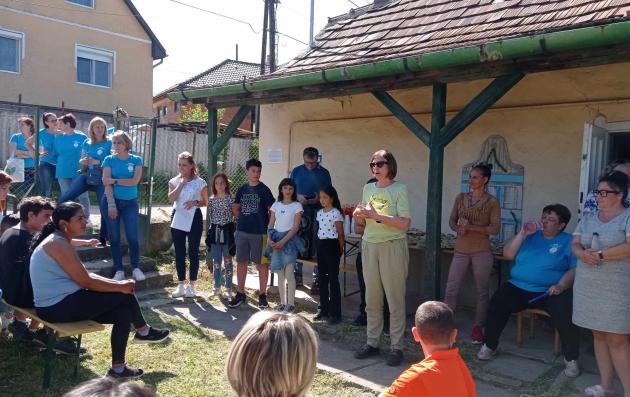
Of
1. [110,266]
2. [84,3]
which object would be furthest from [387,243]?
[84,3]

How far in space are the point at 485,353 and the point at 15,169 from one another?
631 cm

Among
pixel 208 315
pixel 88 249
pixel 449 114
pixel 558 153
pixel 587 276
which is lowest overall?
pixel 208 315

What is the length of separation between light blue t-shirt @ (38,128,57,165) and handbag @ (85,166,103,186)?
2.71ft

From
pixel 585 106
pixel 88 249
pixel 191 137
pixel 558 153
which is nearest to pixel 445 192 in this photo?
pixel 558 153

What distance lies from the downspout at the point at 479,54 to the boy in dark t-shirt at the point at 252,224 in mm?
1215

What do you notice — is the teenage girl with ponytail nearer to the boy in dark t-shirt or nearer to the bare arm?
the bare arm

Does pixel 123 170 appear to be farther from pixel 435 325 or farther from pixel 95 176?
pixel 435 325

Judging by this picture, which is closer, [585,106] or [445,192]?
[585,106]

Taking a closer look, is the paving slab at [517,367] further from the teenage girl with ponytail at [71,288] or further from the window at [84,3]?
the window at [84,3]

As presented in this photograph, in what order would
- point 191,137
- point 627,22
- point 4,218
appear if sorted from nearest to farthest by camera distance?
point 627,22, point 4,218, point 191,137

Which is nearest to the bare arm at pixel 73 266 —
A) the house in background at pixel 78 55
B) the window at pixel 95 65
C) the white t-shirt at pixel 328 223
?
the white t-shirt at pixel 328 223

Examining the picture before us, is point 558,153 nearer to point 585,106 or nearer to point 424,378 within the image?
point 585,106

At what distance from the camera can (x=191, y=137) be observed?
18.3m

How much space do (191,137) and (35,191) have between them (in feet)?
34.3
